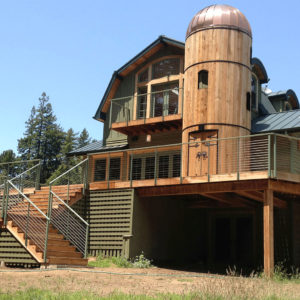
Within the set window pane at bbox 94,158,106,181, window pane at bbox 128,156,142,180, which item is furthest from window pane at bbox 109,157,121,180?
window pane at bbox 128,156,142,180

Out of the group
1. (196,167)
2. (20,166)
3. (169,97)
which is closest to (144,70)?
(169,97)

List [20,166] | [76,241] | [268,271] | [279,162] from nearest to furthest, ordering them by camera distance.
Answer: [268,271] < [76,241] < [279,162] < [20,166]

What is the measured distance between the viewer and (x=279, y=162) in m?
18.0

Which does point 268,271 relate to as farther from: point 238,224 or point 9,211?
point 9,211

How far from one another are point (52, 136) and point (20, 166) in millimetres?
5653

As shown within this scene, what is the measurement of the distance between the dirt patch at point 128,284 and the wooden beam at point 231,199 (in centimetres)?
437

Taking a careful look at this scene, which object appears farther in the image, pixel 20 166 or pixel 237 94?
pixel 20 166

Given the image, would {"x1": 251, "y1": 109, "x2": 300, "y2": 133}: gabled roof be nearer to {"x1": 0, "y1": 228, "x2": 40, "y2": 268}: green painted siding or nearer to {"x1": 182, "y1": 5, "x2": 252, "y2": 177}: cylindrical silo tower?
{"x1": 182, "y1": 5, "x2": 252, "y2": 177}: cylindrical silo tower

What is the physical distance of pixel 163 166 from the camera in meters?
20.8

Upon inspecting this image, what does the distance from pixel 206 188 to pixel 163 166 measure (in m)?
4.71

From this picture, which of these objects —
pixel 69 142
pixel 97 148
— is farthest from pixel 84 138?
pixel 97 148

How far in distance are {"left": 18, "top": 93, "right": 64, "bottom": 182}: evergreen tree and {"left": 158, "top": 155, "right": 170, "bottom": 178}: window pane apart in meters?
37.1

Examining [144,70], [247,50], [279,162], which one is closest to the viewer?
[279,162]

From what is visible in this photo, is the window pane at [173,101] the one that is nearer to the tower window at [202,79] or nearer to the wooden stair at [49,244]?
the tower window at [202,79]
